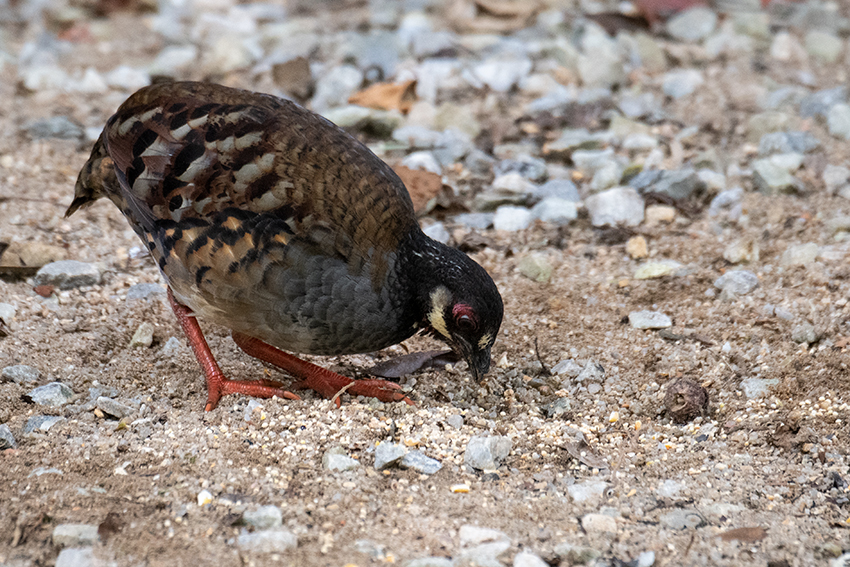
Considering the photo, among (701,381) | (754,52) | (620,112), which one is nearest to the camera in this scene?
(701,381)

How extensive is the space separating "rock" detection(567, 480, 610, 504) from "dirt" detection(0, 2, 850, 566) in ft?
0.08

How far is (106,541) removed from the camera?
3.06 meters

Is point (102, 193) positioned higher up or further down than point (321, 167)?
further down

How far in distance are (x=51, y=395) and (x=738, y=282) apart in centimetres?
364

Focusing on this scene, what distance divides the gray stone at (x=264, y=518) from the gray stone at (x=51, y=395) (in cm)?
129

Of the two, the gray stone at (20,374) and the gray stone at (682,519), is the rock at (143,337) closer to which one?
the gray stone at (20,374)

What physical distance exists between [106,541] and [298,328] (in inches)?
49.3

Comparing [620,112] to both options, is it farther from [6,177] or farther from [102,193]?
[6,177]

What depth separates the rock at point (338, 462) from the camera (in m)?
3.61

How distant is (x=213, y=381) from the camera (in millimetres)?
4195

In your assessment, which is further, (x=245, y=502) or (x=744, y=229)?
(x=744, y=229)

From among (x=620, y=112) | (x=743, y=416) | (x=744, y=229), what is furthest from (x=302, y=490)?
(x=620, y=112)

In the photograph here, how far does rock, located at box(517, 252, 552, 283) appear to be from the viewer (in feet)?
17.0

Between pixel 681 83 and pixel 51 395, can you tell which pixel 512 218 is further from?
pixel 51 395
